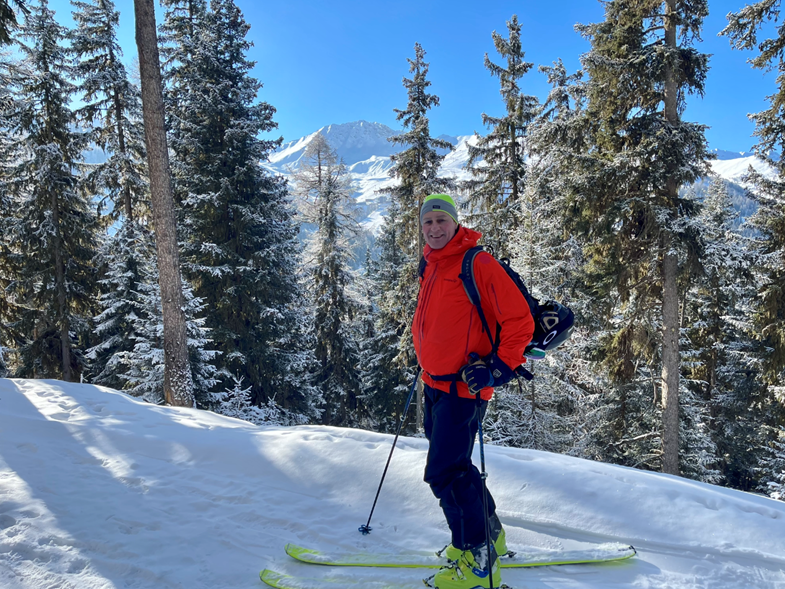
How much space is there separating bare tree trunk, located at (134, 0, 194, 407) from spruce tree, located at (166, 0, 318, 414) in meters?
5.95

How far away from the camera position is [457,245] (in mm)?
2781

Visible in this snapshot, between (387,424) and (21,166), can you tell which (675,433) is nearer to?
(387,424)

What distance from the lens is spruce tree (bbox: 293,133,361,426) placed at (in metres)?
22.3

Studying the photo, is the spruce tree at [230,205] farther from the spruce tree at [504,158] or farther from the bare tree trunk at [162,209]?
the spruce tree at [504,158]

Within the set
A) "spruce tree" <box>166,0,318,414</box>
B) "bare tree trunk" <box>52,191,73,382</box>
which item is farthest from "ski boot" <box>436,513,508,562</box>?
"bare tree trunk" <box>52,191,73,382</box>

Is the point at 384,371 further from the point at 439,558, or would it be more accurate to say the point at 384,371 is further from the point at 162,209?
the point at 439,558

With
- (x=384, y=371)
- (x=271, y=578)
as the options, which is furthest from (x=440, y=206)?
(x=384, y=371)

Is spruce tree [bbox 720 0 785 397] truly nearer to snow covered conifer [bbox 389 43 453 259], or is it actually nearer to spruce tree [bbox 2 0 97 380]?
snow covered conifer [bbox 389 43 453 259]

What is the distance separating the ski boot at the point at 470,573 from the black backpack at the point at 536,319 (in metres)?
1.13

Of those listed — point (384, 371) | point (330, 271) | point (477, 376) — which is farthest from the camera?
point (384, 371)

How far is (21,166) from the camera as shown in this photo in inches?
630

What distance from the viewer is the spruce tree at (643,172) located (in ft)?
32.0

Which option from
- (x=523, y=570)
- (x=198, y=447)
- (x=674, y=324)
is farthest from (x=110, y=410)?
(x=674, y=324)

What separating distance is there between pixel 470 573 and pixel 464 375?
1221 mm
